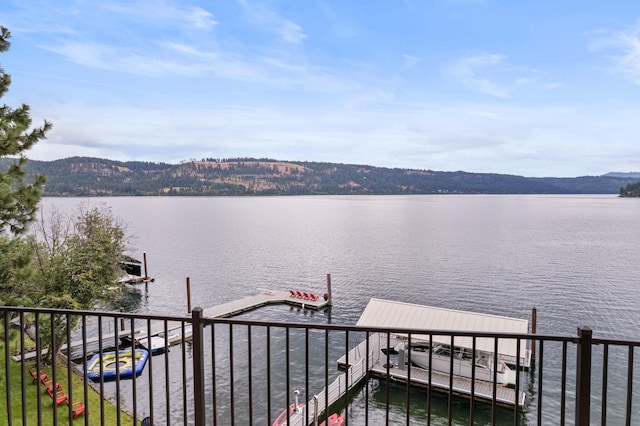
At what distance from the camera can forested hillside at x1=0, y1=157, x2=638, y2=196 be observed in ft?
402

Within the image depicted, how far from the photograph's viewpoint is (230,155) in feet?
614

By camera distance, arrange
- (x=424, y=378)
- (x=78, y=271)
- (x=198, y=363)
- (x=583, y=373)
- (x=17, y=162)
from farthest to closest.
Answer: (x=424, y=378) → (x=78, y=271) → (x=17, y=162) → (x=198, y=363) → (x=583, y=373)

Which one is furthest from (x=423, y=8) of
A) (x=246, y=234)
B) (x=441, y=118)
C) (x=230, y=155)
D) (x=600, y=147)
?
(x=230, y=155)

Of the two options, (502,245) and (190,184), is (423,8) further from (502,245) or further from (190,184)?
(190,184)

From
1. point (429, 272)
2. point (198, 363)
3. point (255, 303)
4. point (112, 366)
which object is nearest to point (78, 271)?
point (112, 366)

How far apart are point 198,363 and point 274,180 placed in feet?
505

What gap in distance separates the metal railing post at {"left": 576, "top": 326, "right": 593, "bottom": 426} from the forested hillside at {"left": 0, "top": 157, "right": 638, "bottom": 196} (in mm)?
118296

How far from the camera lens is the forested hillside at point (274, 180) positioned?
122438 millimetres

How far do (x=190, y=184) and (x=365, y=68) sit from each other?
10097 centimetres

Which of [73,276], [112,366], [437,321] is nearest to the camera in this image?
[73,276]

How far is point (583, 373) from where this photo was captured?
1981 mm

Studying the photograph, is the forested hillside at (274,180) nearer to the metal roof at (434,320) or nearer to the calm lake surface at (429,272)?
the calm lake surface at (429,272)

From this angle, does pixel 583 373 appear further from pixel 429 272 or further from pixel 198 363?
pixel 429 272

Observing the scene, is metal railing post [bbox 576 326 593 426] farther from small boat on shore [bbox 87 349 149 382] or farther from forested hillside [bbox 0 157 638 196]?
forested hillside [bbox 0 157 638 196]
